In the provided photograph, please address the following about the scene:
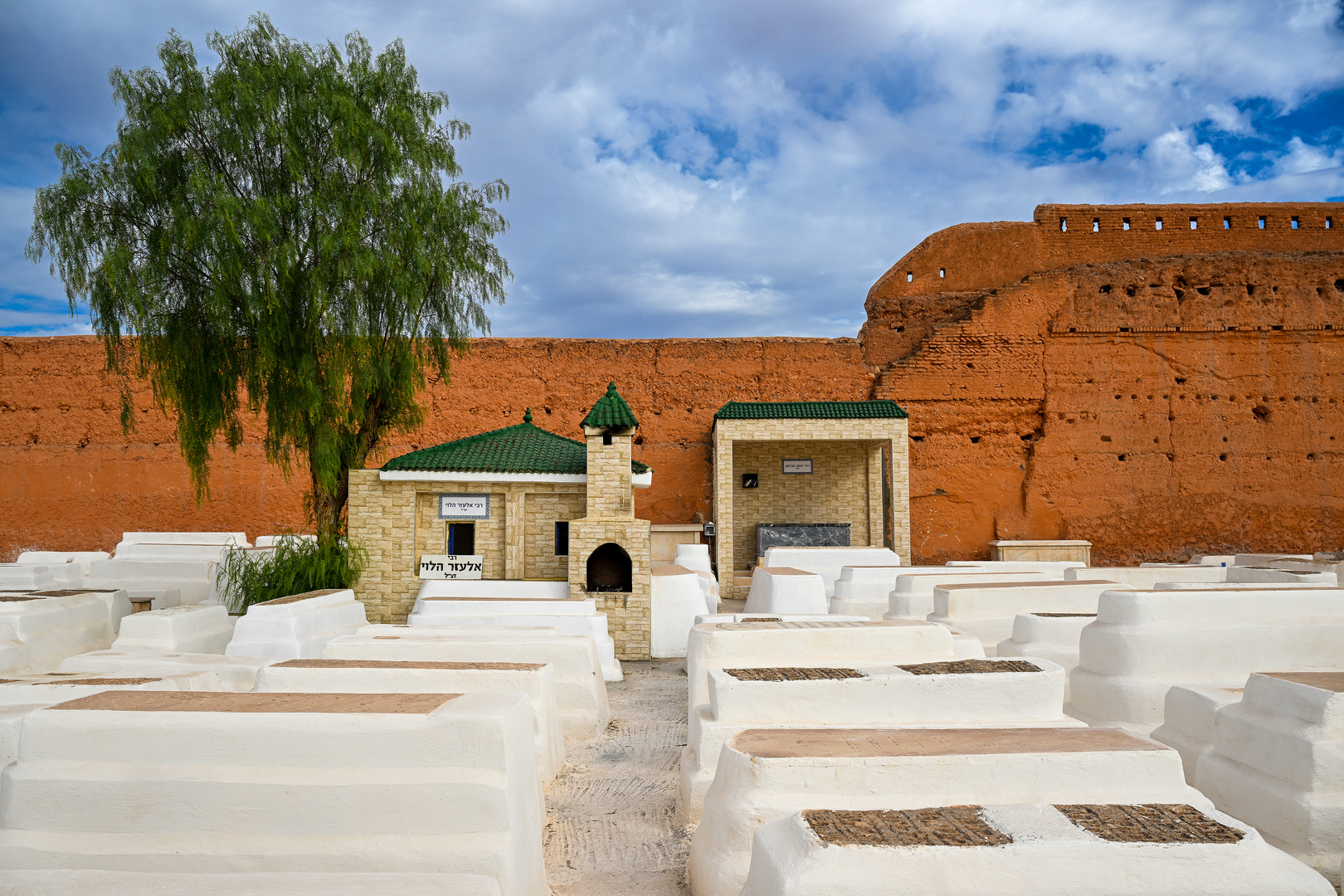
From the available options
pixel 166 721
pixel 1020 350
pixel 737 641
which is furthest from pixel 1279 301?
pixel 166 721

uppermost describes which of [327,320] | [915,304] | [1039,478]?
[915,304]

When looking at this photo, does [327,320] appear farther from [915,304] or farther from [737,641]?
[915,304]

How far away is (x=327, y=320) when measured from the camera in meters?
11.8

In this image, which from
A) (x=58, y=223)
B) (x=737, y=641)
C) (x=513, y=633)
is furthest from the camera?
(x=58, y=223)

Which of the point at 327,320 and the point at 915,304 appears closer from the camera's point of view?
the point at 327,320

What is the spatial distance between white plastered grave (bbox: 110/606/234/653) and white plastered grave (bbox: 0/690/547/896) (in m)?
5.73

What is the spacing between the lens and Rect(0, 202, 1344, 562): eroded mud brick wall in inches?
808

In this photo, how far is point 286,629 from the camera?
872 centimetres

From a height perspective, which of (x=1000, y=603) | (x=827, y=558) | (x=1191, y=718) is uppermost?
(x=827, y=558)

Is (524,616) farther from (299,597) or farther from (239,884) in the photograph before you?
(239,884)

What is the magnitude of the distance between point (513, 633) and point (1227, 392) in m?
20.8

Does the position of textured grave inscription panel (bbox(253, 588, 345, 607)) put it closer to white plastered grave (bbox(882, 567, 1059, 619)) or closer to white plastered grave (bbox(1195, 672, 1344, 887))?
white plastered grave (bbox(882, 567, 1059, 619))

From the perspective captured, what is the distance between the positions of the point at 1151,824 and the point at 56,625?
1071cm

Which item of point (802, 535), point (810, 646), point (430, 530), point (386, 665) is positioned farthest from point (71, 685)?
point (802, 535)
